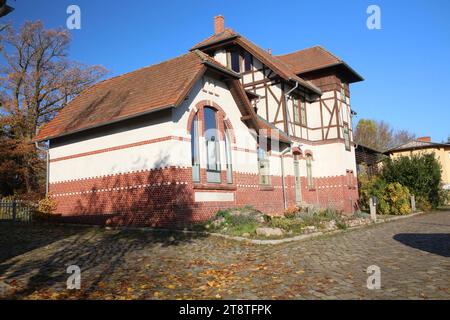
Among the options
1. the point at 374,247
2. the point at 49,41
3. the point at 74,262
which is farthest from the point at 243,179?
the point at 49,41

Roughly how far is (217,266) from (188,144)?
6.37m

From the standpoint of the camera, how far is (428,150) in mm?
41156

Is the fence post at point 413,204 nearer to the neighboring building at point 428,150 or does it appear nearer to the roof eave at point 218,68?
the roof eave at point 218,68

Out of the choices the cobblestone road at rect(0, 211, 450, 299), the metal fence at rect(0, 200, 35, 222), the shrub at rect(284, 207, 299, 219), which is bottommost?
the cobblestone road at rect(0, 211, 450, 299)

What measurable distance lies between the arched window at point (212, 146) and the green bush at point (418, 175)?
1448 cm

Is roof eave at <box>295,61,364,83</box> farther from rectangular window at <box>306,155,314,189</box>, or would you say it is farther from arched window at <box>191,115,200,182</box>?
arched window at <box>191,115,200,182</box>

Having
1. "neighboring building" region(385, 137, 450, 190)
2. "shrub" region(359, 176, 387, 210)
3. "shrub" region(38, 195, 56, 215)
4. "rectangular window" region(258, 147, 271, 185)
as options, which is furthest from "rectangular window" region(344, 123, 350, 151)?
"shrub" region(38, 195, 56, 215)

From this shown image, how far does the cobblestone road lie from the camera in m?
6.40

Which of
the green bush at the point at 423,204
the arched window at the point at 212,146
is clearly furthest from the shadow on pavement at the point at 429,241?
the green bush at the point at 423,204

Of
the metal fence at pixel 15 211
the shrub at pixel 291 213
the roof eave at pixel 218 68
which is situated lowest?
the shrub at pixel 291 213

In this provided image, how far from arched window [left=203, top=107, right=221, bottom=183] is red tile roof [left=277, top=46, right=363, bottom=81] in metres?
10.8

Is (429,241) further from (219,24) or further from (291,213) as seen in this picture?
(219,24)

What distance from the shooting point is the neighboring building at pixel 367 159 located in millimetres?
30256
